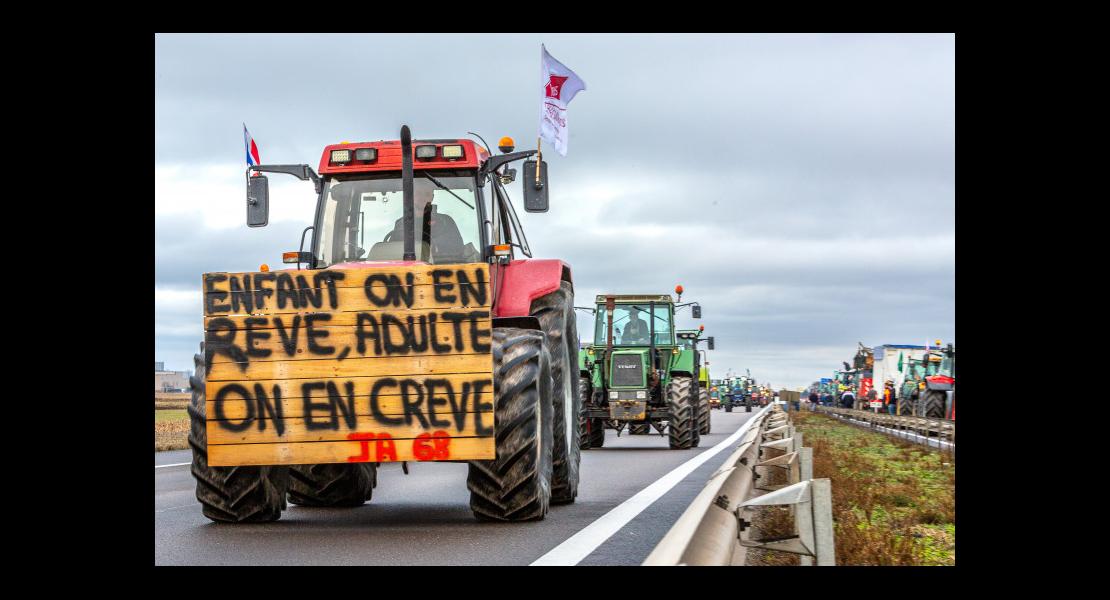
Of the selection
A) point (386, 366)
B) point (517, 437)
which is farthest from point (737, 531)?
point (386, 366)

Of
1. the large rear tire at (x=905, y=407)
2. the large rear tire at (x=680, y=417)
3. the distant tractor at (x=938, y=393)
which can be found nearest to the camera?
the large rear tire at (x=680, y=417)

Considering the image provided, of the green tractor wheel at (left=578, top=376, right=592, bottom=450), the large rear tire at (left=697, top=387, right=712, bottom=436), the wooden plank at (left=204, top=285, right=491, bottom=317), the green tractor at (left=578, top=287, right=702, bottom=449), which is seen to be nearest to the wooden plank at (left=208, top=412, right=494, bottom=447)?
the wooden plank at (left=204, top=285, right=491, bottom=317)

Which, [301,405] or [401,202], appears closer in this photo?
[301,405]

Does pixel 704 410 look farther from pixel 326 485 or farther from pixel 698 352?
pixel 326 485

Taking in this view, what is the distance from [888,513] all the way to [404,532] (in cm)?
379

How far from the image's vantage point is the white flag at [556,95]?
12.0 metres

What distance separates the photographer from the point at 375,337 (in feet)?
26.6

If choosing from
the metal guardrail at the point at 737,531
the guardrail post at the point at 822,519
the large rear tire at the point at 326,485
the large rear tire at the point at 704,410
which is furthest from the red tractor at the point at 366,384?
the large rear tire at the point at 704,410

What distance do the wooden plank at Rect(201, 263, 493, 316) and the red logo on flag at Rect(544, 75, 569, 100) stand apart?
4.40 metres

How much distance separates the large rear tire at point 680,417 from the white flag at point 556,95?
11749 mm

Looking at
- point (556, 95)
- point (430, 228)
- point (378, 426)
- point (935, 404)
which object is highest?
point (556, 95)

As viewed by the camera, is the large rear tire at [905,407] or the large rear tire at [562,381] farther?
the large rear tire at [905,407]

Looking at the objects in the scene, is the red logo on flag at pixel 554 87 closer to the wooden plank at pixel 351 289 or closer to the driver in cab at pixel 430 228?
the driver in cab at pixel 430 228
